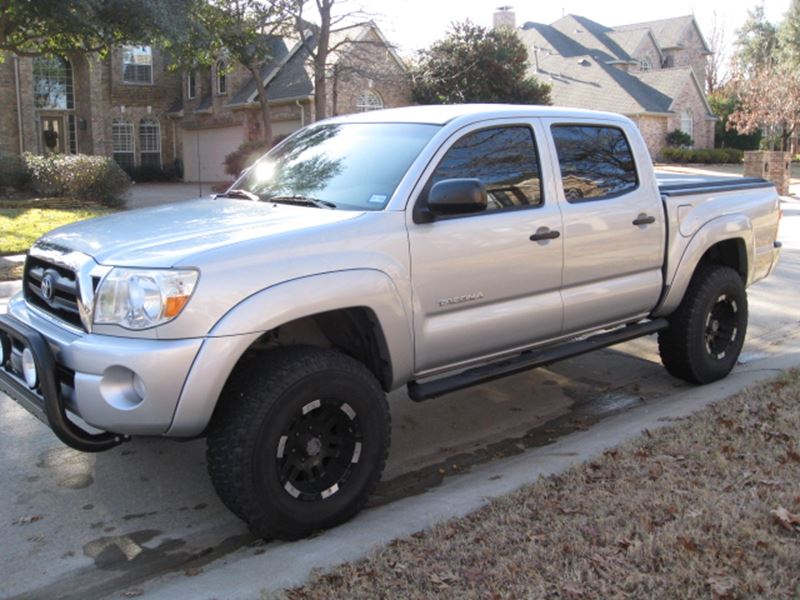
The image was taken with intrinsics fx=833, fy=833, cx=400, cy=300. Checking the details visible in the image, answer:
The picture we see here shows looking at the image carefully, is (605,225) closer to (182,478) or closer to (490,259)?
(490,259)

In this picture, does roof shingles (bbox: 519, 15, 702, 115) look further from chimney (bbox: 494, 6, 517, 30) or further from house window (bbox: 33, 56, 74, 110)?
house window (bbox: 33, 56, 74, 110)

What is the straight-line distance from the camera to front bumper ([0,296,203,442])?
11.7 feet

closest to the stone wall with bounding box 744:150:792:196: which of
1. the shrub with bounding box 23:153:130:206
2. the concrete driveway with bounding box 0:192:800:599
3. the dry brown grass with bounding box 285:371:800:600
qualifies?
the shrub with bounding box 23:153:130:206

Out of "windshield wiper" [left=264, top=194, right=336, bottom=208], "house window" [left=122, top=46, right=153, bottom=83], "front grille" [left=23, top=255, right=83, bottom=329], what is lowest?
"front grille" [left=23, top=255, right=83, bottom=329]

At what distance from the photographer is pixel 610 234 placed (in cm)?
546

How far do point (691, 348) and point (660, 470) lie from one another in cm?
221

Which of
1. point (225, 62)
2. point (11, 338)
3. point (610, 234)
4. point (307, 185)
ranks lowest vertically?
point (11, 338)

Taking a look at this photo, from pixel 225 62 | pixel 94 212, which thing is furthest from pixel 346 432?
pixel 225 62

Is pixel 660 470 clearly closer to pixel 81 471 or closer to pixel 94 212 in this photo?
pixel 81 471

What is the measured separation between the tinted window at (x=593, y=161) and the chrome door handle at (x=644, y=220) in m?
0.21

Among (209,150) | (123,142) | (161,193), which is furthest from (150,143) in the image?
(161,193)

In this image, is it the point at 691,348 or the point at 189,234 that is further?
the point at 691,348

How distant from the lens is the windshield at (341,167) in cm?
461

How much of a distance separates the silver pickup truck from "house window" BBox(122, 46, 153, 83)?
35092 millimetres
